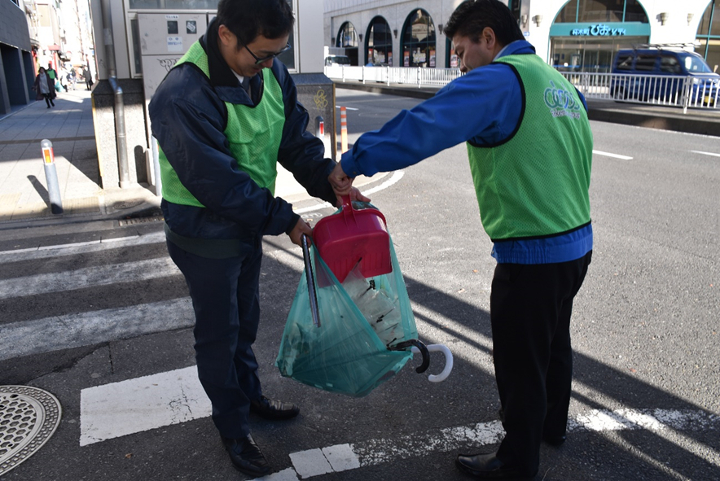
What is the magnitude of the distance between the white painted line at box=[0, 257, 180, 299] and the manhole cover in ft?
5.62

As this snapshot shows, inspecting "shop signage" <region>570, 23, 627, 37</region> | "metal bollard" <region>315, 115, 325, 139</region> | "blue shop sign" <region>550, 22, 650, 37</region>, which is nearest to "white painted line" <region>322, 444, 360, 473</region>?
"metal bollard" <region>315, 115, 325, 139</region>

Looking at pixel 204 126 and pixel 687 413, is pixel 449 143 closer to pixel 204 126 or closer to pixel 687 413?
pixel 204 126

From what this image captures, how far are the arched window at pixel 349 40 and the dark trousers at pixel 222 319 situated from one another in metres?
49.6

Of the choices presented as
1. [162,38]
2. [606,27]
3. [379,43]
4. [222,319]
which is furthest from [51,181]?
[379,43]

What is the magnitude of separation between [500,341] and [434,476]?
698 mm

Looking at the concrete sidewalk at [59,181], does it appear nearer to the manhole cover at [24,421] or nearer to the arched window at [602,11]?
the manhole cover at [24,421]

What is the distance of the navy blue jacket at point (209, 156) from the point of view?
85.8 inches

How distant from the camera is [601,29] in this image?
3234cm

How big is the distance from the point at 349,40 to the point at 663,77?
1455 inches

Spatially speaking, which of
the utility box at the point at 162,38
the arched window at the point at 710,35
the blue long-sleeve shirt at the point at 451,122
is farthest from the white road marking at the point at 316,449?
the arched window at the point at 710,35

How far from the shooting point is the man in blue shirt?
6.79ft

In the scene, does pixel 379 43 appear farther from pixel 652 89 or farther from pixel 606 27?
pixel 652 89

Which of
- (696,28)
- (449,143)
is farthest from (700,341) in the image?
(696,28)

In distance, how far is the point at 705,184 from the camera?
8242mm
